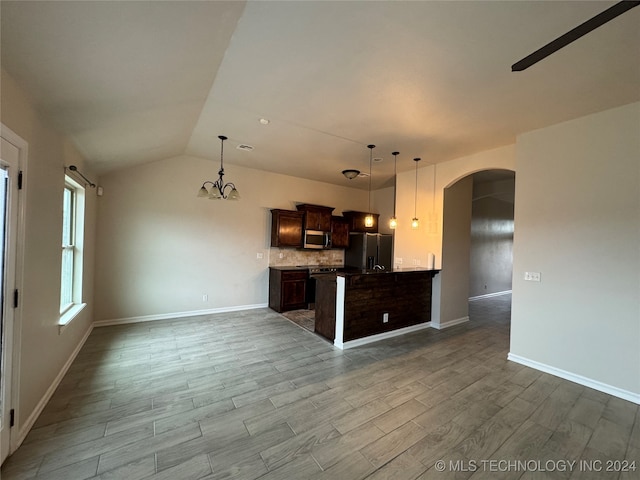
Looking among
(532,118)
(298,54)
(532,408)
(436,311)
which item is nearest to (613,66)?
(532,118)

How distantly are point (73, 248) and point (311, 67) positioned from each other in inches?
150

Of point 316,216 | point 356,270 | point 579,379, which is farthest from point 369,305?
point 316,216

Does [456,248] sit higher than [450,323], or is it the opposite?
[456,248]

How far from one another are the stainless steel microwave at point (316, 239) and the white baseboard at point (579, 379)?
412 centimetres

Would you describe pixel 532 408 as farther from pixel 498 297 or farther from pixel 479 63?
pixel 498 297

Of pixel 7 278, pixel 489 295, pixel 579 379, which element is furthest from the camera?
pixel 489 295

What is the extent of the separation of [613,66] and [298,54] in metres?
2.60

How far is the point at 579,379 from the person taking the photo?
2.96 meters

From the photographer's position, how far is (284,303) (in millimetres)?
5465

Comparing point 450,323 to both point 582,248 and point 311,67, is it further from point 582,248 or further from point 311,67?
point 311,67

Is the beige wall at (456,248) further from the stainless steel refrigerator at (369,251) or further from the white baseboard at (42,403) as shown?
the white baseboard at (42,403)

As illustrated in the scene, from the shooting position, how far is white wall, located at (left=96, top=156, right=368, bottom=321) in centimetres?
445

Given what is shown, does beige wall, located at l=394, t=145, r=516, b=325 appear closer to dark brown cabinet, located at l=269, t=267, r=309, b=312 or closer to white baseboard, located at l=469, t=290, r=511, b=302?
dark brown cabinet, located at l=269, t=267, r=309, b=312

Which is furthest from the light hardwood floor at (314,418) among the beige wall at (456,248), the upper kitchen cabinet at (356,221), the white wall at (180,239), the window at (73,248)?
the upper kitchen cabinet at (356,221)
